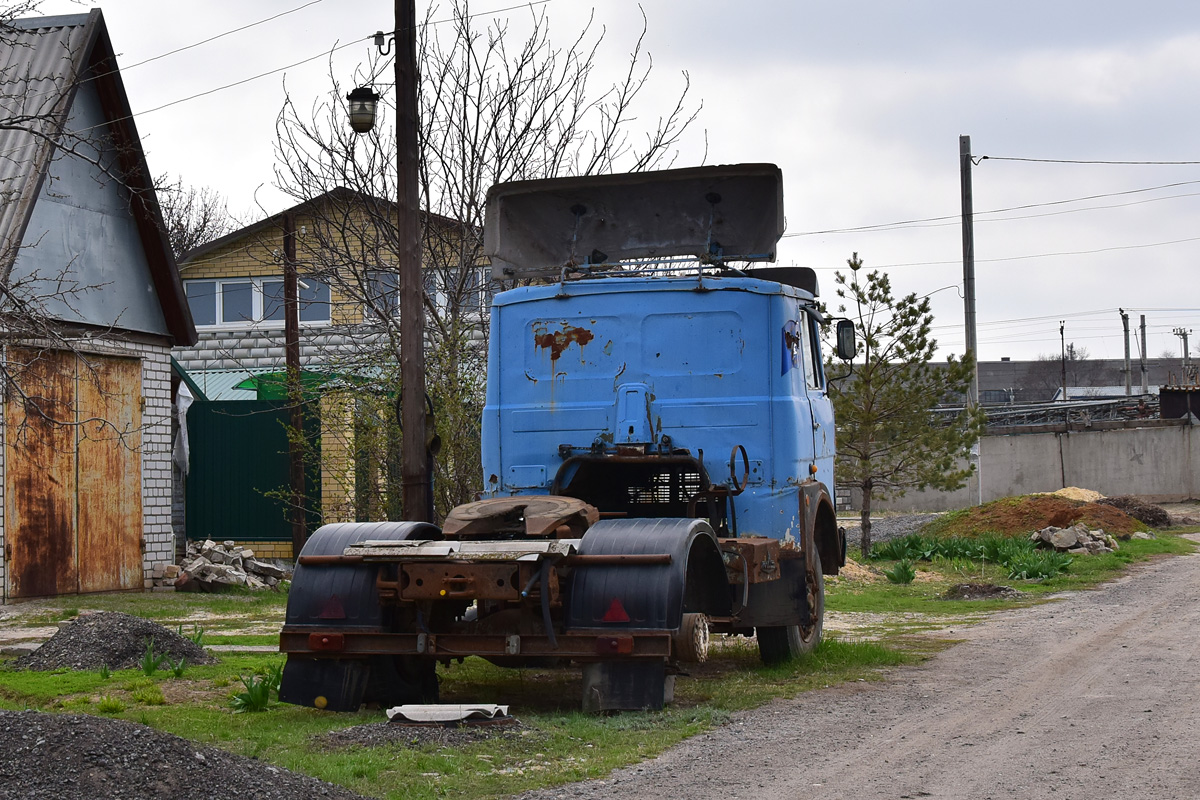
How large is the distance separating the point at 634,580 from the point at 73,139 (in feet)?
37.1

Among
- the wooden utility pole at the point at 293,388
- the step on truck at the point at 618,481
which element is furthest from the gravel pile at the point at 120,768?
the wooden utility pole at the point at 293,388

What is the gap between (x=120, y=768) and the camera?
17.6 ft

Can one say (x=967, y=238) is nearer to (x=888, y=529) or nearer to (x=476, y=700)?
(x=888, y=529)

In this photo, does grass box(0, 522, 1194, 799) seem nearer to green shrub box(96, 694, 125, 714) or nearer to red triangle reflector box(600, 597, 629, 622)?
green shrub box(96, 694, 125, 714)

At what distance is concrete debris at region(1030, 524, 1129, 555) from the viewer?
22016mm

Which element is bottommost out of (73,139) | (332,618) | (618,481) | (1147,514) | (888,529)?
(888,529)

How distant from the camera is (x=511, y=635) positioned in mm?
7738

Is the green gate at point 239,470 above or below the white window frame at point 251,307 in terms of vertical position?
below

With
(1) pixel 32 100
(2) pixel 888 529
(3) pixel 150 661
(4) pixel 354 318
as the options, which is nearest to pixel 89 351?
(1) pixel 32 100

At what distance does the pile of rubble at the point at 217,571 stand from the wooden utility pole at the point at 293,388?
0.66 meters

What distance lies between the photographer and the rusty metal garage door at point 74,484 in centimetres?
1569

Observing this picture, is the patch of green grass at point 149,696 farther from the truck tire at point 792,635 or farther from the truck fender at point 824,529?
the truck fender at point 824,529

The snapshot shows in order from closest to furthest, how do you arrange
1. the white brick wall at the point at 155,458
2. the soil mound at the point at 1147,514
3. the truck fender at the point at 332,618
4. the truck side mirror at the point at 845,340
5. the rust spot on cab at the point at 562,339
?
1. the truck fender at the point at 332,618
2. the rust spot on cab at the point at 562,339
3. the truck side mirror at the point at 845,340
4. the white brick wall at the point at 155,458
5. the soil mound at the point at 1147,514

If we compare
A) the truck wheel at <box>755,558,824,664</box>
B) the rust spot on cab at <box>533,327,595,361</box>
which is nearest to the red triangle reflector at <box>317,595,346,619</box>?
the rust spot on cab at <box>533,327,595,361</box>
